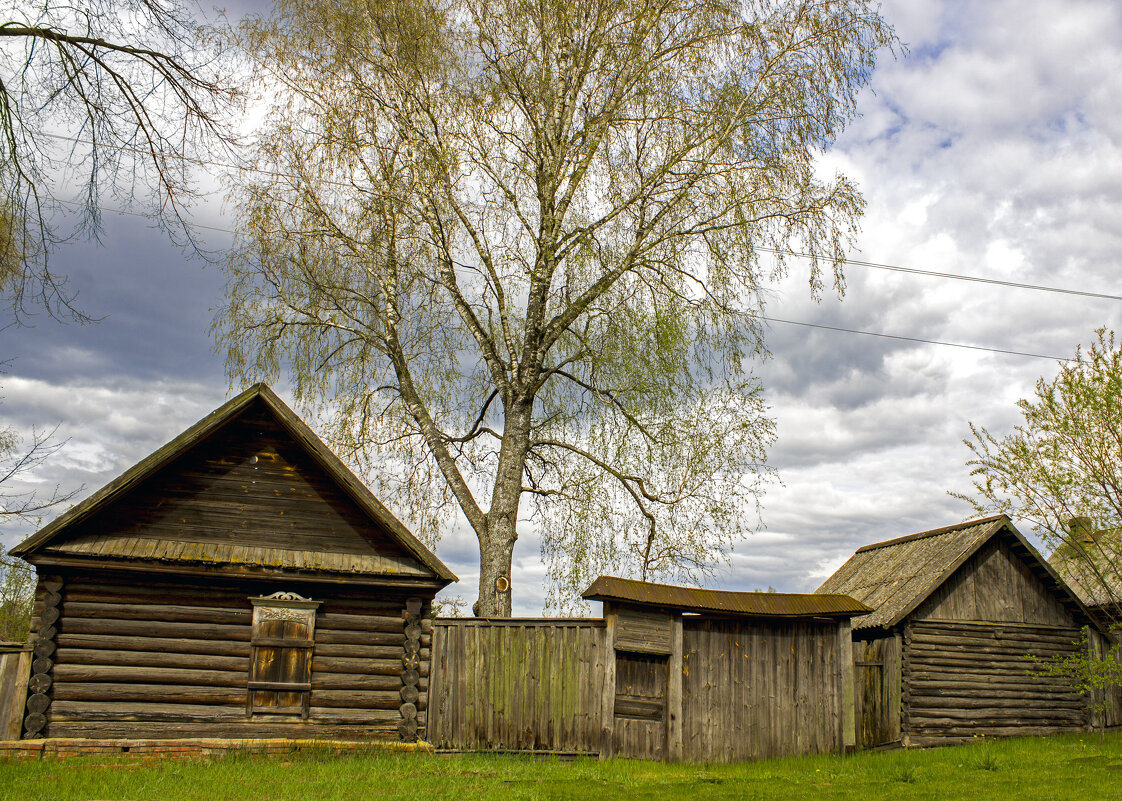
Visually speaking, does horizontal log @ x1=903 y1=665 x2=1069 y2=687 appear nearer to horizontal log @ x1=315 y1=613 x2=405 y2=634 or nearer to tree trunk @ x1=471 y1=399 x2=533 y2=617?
tree trunk @ x1=471 y1=399 x2=533 y2=617

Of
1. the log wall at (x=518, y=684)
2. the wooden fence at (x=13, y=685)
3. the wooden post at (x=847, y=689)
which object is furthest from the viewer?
the wooden post at (x=847, y=689)

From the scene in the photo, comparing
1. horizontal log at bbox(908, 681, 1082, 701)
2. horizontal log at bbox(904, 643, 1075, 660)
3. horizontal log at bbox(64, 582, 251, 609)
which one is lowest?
horizontal log at bbox(908, 681, 1082, 701)

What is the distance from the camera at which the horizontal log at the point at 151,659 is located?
13.1m

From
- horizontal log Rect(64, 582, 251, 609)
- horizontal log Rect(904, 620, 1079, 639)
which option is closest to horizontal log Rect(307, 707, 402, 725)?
horizontal log Rect(64, 582, 251, 609)

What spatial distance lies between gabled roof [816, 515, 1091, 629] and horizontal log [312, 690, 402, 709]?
35.6 feet

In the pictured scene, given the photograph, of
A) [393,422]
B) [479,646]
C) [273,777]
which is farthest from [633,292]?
[273,777]

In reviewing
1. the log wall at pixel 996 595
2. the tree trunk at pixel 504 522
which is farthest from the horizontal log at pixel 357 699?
the log wall at pixel 996 595

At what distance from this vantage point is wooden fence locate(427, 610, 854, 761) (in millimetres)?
14000

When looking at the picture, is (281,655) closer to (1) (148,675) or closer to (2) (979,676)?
(1) (148,675)

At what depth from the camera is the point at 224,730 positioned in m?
13.2

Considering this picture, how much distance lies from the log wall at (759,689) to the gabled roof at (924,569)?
3710 mm

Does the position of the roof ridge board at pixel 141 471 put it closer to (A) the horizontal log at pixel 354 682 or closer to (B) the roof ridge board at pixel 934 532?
(A) the horizontal log at pixel 354 682

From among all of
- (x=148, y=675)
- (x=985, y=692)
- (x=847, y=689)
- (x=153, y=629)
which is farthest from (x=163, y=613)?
(x=985, y=692)

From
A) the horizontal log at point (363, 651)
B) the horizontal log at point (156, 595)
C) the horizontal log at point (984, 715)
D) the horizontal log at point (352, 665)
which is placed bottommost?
the horizontal log at point (984, 715)
